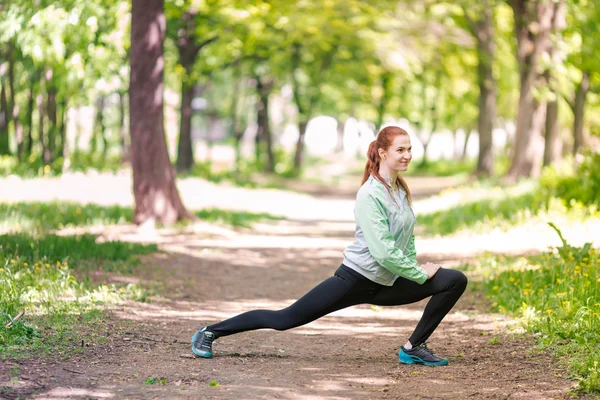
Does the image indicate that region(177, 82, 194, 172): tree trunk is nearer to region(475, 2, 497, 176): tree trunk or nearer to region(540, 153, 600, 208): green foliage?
region(475, 2, 497, 176): tree trunk

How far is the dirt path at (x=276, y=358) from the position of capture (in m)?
5.28

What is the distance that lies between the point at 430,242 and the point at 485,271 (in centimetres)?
460

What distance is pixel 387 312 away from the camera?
923 centimetres

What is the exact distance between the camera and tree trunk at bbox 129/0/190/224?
14.1 meters

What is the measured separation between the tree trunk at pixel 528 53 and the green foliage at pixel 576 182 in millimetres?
4886

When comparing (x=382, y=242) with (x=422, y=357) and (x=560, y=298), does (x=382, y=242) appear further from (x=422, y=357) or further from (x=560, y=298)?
(x=560, y=298)

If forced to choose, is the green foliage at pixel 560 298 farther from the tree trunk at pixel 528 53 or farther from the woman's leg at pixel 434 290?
the tree trunk at pixel 528 53

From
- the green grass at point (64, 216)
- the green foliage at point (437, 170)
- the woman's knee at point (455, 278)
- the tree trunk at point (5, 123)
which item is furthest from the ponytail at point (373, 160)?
the green foliage at point (437, 170)

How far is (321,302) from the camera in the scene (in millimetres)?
5875

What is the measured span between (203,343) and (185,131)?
2219cm

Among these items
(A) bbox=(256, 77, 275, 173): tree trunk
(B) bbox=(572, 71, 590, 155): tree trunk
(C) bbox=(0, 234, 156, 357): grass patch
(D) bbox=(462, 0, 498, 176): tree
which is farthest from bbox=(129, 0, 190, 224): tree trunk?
(B) bbox=(572, 71, 590, 155): tree trunk

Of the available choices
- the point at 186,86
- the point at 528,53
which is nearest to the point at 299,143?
the point at 186,86

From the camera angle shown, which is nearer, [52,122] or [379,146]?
[379,146]

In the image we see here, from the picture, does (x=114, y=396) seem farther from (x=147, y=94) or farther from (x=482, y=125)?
(x=482, y=125)
